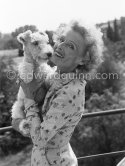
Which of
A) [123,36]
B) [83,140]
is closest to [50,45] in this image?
[83,140]

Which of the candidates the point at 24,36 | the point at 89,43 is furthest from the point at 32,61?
the point at 89,43

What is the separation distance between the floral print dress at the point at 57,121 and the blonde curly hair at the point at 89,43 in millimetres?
87

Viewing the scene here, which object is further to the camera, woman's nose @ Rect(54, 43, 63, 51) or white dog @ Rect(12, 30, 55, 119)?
white dog @ Rect(12, 30, 55, 119)

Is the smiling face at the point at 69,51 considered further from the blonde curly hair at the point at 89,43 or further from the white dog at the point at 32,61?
the white dog at the point at 32,61

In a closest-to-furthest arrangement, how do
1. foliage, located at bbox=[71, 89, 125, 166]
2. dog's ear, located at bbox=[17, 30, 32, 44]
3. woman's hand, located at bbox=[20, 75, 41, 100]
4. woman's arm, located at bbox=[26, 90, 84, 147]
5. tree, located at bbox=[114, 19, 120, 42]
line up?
woman's arm, located at bbox=[26, 90, 84, 147]
woman's hand, located at bbox=[20, 75, 41, 100]
dog's ear, located at bbox=[17, 30, 32, 44]
foliage, located at bbox=[71, 89, 125, 166]
tree, located at bbox=[114, 19, 120, 42]

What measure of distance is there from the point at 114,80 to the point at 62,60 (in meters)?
30.5

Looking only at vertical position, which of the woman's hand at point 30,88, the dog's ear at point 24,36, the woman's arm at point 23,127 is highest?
the dog's ear at point 24,36

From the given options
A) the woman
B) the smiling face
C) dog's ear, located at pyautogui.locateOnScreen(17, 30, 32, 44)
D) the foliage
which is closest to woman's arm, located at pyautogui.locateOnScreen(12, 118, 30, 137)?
the woman

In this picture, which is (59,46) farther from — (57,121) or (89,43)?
(57,121)

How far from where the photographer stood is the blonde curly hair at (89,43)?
1.70m

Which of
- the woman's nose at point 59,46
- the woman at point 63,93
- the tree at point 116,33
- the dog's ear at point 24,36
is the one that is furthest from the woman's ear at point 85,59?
the tree at point 116,33

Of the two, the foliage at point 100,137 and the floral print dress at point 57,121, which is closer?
the floral print dress at point 57,121

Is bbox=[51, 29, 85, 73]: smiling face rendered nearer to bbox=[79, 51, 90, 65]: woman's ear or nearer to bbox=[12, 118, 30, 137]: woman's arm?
bbox=[79, 51, 90, 65]: woman's ear

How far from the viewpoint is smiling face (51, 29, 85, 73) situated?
1.69 metres
